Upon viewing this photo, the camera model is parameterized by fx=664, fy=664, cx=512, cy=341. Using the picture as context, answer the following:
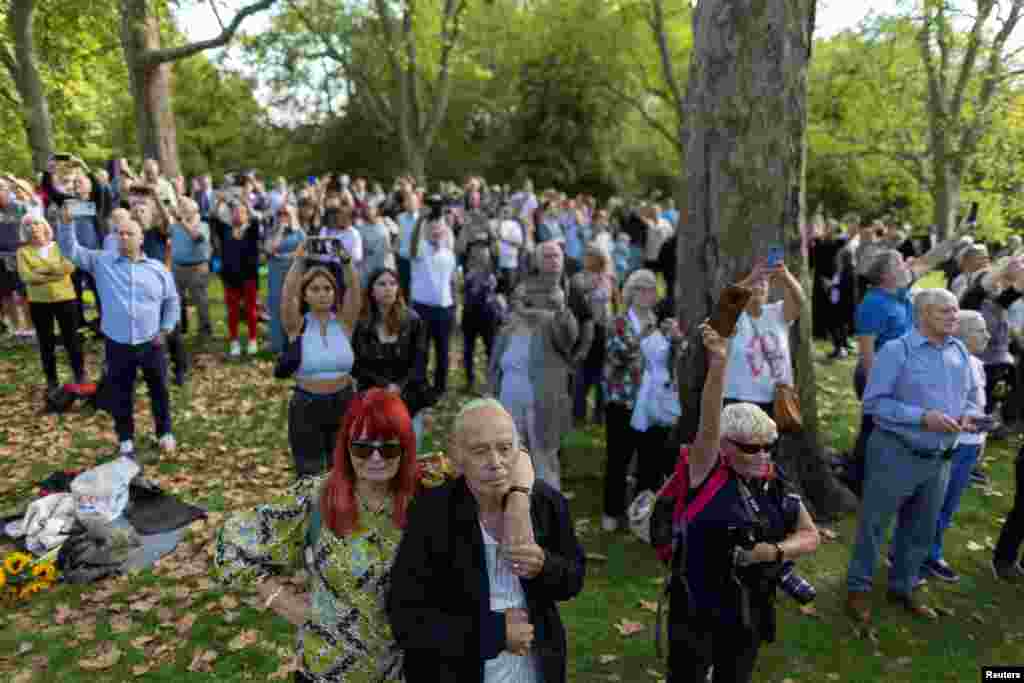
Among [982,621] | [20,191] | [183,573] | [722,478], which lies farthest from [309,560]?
[20,191]

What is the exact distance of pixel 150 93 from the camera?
40.8ft

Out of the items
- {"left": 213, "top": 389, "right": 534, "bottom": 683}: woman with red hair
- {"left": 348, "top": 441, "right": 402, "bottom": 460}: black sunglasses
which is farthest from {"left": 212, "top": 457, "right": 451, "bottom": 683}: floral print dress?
{"left": 348, "top": 441, "right": 402, "bottom": 460}: black sunglasses

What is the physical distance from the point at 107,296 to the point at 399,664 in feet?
16.2

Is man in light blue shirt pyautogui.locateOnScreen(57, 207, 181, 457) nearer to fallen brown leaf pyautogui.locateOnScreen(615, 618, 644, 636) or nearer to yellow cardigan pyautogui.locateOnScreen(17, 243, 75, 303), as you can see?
yellow cardigan pyautogui.locateOnScreen(17, 243, 75, 303)

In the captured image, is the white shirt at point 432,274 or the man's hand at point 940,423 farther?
the white shirt at point 432,274

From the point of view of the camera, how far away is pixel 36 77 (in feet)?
32.7

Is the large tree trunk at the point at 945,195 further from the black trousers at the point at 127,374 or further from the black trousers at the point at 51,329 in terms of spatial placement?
the black trousers at the point at 51,329

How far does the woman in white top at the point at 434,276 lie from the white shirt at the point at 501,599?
5.95 m

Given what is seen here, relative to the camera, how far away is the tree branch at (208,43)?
11711 mm

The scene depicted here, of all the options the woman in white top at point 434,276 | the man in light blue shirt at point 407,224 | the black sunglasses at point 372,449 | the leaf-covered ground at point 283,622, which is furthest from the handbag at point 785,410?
the man in light blue shirt at point 407,224

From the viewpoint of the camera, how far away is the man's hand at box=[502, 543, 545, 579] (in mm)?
2002

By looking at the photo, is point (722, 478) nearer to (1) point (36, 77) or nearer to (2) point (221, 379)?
(2) point (221, 379)

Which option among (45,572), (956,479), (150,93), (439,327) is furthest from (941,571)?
(150,93)

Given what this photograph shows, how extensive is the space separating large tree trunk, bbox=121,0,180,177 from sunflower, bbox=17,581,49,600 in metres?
10.0
